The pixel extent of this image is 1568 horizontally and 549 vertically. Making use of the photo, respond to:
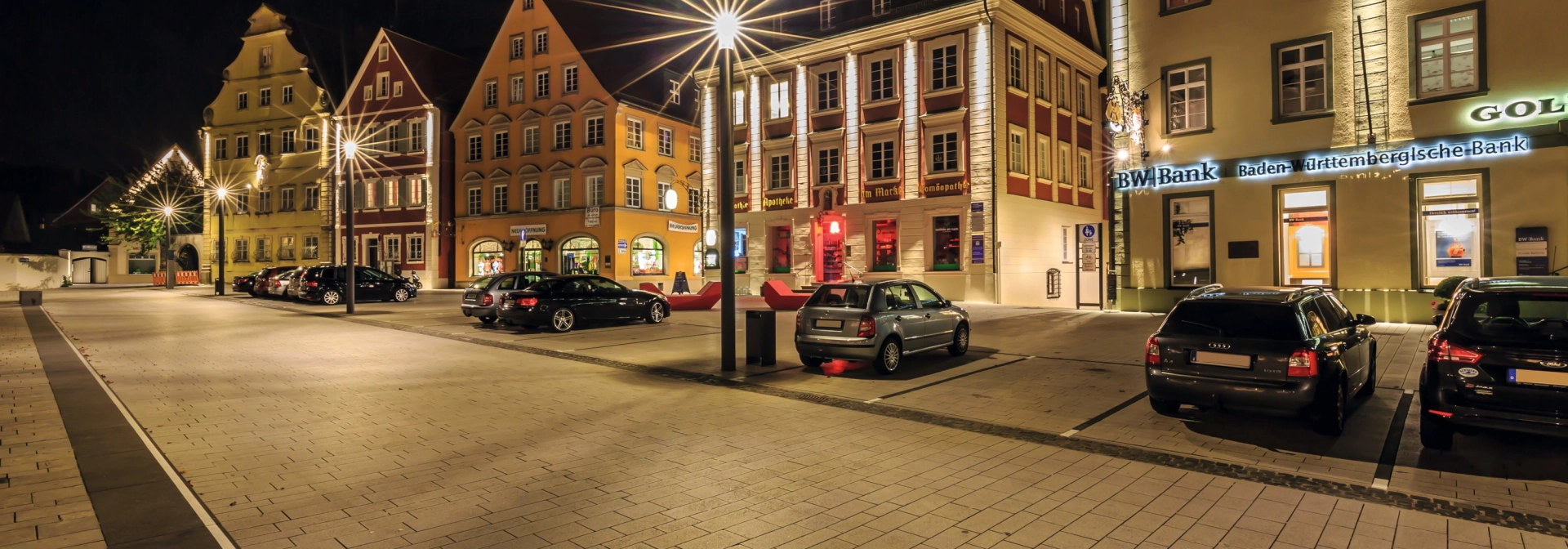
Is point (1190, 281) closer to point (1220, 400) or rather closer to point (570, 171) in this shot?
point (1220, 400)

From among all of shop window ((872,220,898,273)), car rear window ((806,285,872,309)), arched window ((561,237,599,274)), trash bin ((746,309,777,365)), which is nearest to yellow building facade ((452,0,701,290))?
arched window ((561,237,599,274))

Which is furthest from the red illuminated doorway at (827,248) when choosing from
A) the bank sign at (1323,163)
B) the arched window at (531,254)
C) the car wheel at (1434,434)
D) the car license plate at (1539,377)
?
the car license plate at (1539,377)

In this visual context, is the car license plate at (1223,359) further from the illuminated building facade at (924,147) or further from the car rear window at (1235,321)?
the illuminated building facade at (924,147)

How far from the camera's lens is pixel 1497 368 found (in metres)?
6.17

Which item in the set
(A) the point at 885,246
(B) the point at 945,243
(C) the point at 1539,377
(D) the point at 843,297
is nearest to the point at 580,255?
(A) the point at 885,246

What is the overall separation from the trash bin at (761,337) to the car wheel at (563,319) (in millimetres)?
7362

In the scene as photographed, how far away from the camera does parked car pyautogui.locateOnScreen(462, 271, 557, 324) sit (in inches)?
739

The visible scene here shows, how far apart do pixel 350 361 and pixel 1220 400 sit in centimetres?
1245

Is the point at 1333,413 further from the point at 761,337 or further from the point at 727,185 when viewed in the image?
the point at 727,185

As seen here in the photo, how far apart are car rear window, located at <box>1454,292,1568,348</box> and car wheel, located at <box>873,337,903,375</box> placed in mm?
6350

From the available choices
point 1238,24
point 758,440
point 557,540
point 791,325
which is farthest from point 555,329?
point 1238,24

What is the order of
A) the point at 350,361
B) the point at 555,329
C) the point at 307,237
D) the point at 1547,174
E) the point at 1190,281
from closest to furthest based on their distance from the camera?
the point at 350,361 < the point at 1547,174 < the point at 555,329 < the point at 1190,281 < the point at 307,237

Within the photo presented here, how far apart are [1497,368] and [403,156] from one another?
5115 centimetres

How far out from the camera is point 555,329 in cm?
1833
